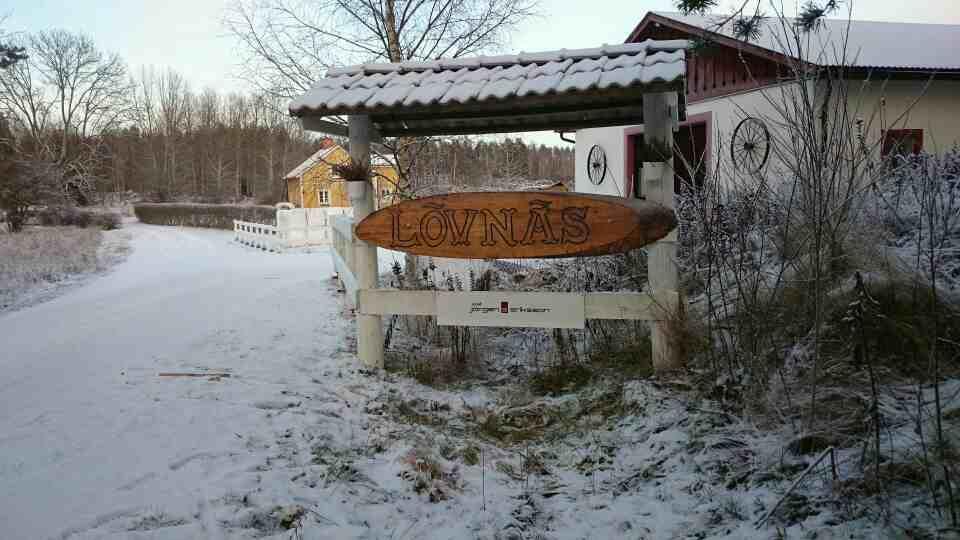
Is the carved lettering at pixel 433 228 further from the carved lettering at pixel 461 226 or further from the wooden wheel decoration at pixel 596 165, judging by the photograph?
the wooden wheel decoration at pixel 596 165

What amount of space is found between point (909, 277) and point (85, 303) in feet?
32.1

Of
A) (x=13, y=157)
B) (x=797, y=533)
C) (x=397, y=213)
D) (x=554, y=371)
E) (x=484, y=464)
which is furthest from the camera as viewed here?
(x=13, y=157)

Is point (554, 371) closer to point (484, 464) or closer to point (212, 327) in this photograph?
point (484, 464)

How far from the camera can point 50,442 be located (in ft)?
12.2

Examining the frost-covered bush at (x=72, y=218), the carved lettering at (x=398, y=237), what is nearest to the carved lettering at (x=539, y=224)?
the carved lettering at (x=398, y=237)

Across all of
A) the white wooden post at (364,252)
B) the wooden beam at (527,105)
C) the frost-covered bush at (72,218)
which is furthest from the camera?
the frost-covered bush at (72,218)

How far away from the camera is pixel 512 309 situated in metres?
5.04

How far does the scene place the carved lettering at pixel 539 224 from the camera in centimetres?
476

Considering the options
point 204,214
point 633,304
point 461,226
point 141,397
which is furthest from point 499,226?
point 204,214

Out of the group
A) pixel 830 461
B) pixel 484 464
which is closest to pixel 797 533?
pixel 830 461

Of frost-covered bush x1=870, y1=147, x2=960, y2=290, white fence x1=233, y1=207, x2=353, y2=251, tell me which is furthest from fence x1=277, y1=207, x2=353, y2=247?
frost-covered bush x1=870, y1=147, x2=960, y2=290

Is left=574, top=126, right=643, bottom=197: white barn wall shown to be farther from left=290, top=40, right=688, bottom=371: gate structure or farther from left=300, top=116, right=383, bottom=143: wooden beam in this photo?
left=290, top=40, right=688, bottom=371: gate structure

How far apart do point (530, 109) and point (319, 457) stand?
346 cm

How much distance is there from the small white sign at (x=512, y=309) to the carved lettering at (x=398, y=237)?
482 millimetres
